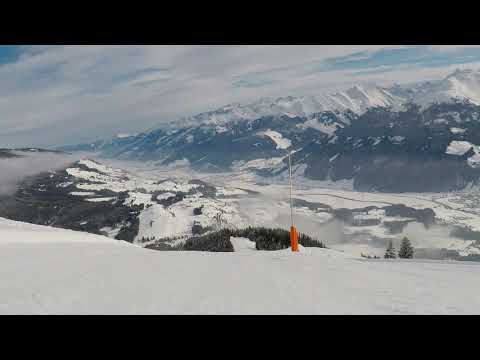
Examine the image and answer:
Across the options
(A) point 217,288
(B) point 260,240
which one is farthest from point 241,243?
(A) point 217,288

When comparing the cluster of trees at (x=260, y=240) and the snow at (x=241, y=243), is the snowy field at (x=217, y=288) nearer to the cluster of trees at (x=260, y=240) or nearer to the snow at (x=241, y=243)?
the cluster of trees at (x=260, y=240)

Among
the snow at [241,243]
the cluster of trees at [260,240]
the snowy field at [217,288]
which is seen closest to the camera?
the snowy field at [217,288]

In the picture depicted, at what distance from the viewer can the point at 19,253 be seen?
6875 mm

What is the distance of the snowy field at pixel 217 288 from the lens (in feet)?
12.0

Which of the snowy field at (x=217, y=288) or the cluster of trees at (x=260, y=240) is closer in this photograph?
the snowy field at (x=217, y=288)

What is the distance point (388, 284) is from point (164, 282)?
2.75m

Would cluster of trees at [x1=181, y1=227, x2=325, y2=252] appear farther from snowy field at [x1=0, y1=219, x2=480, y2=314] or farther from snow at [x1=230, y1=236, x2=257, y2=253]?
snowy field at [x1=0, y1=219, x2=480, y2=314]

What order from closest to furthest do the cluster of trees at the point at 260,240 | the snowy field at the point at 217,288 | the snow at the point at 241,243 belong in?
the snowy field at the point at 217,288 < the cluster of trees at the point at 260,240 < the snow at the point at 241,243

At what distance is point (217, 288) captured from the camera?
4.55 m

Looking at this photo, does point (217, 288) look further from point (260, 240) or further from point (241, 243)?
point (241, 243)

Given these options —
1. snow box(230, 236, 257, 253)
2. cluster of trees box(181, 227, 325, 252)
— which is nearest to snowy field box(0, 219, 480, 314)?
cluster of trees box(181, 227, 325, 252)

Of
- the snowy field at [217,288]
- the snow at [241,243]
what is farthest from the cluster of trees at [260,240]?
the snowy field at [217,288]
